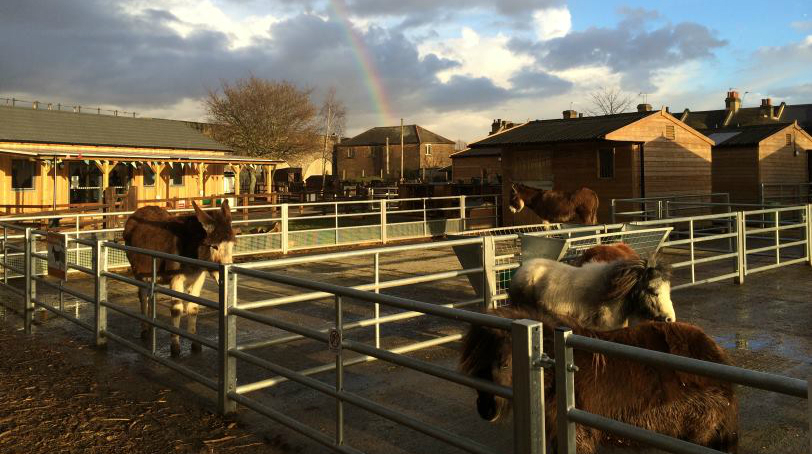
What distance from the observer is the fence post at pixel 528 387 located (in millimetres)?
A: 2797

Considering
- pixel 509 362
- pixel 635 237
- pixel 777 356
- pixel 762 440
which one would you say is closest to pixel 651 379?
pixel 509 362

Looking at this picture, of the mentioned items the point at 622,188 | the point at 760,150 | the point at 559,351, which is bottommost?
the point at 559,351

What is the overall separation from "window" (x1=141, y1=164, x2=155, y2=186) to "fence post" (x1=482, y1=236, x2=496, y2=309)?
90.3 ft

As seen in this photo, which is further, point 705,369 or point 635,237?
point 635,237

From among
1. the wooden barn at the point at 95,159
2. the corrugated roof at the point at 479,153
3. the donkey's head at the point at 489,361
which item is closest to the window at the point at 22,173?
the wooden barn at the point at 95,159

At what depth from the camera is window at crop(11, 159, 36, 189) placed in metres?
25.6

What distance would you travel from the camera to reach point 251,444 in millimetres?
4391

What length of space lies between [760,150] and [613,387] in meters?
28.2

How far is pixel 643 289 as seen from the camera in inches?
207

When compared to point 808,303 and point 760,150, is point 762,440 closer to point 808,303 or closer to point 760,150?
point 808,303

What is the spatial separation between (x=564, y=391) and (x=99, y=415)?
3.99m

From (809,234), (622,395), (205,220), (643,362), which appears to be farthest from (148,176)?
(643,362)

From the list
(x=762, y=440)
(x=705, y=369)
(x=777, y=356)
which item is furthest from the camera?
(x=777, y=356)

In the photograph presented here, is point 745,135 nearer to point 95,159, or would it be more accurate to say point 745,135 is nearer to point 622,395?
point 95,159
